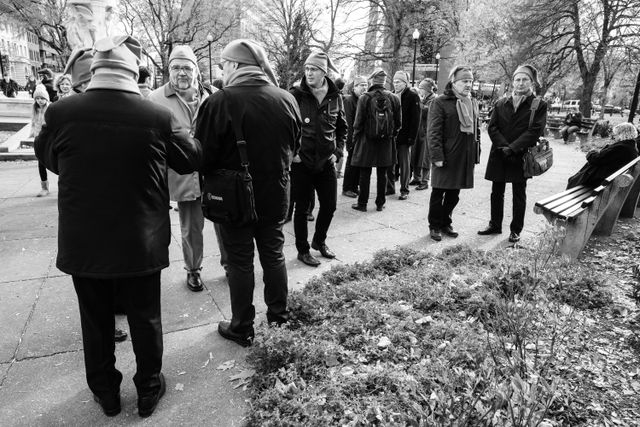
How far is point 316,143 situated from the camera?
4.45 metres

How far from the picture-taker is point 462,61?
36.4 m

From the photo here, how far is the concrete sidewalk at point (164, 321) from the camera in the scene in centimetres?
258

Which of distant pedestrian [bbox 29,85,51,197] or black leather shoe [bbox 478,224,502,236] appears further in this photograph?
distant pedestrian [bbox 29,85,51,197]

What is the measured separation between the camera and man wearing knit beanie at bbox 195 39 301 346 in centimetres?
288

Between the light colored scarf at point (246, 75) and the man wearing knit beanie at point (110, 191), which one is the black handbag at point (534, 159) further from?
the man wearing knit beanie at point (110, 191)

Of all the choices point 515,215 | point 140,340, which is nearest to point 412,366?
point 140,340

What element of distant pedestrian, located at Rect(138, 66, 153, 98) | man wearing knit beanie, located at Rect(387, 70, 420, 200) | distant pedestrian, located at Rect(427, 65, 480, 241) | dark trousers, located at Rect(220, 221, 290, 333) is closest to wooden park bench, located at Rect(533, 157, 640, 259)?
distant pedestrian, located at Rect(427, 65, 480, 241)

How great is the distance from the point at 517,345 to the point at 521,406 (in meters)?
0.72

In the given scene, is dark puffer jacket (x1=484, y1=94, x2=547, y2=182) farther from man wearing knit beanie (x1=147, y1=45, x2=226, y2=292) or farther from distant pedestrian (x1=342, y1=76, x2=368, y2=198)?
man wearing knit beanie (x1=147, y1=45, x2=226, y2=292)

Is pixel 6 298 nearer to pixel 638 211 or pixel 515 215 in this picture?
pixel 515 215

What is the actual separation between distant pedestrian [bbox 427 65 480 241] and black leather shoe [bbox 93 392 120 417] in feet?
13.6

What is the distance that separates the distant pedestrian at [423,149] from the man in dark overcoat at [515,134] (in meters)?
3.10

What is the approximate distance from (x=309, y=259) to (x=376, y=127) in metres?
2.65

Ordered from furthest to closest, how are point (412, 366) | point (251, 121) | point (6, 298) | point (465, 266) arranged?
point (465, 266)
point (6, 298)
point (251, 121)
point (412, 366)
